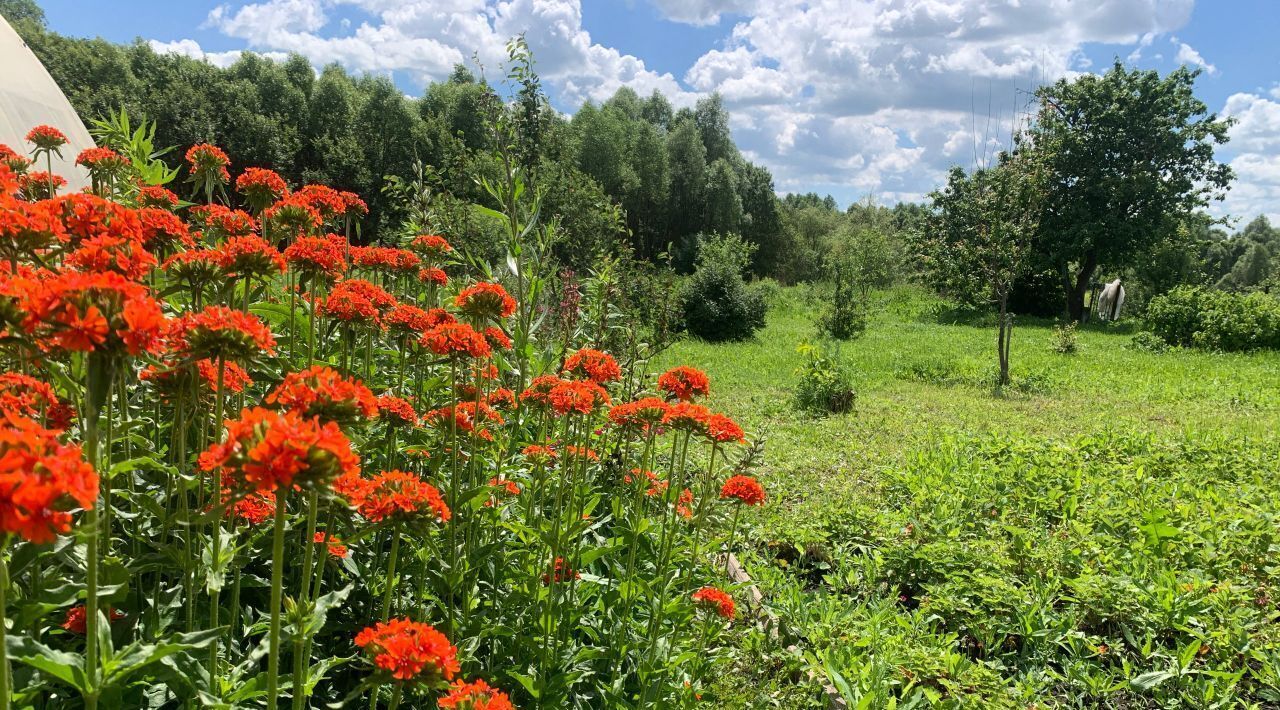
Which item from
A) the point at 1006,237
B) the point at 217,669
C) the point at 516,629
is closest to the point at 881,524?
the point at 516,629

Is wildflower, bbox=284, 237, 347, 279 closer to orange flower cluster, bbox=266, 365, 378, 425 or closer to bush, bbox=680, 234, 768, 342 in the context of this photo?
orange flower cluster, bbox=266, 365, 378, 425

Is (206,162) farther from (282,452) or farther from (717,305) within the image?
(717,305)

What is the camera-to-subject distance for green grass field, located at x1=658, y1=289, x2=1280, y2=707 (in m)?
2.58

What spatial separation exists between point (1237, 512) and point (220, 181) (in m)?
5.33

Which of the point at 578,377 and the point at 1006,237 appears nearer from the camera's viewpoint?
the point at 578,377

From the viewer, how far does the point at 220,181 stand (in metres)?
2.66

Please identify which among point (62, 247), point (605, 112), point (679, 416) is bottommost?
point (679, 416)

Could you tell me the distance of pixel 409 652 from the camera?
1.08 m

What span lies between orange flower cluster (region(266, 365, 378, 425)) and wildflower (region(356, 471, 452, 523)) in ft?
0.91

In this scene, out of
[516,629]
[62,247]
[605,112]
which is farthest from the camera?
[605,112]

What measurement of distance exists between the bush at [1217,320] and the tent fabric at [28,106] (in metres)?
16.2

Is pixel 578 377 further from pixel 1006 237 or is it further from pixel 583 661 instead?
pixel 1006 237

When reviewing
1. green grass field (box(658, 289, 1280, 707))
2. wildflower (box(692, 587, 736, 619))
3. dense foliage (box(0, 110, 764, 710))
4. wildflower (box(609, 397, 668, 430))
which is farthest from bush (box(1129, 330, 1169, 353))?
wildflower (box(609, 397, 668, 430))

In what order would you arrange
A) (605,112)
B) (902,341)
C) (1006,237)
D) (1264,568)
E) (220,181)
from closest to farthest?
(220,181) < (1264,568) < (1006,237) < (902,341) < (605,112)
